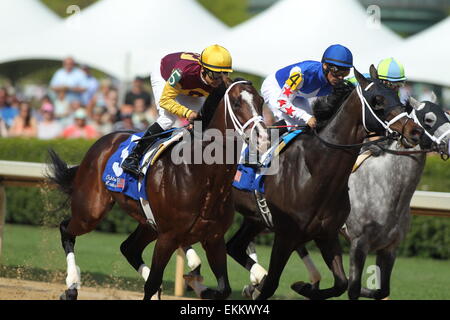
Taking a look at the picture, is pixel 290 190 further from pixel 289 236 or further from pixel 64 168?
pixel 64 168

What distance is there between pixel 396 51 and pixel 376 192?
5.62 m

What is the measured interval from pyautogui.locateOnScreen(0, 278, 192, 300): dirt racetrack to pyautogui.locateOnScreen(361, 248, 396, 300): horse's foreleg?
1.59 m

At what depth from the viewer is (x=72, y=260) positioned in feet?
21.6

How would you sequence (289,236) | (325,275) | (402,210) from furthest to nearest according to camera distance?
1. (325,275)
2. (402,210)
3. (289,236)

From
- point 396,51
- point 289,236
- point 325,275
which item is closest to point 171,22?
point 396,51

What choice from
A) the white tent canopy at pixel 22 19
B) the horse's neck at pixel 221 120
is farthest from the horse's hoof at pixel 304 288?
the white tent canopy at pixel 22 19

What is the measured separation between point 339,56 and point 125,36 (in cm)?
793

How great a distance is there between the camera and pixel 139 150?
20.5ft

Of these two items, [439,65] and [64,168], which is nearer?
[64,168]

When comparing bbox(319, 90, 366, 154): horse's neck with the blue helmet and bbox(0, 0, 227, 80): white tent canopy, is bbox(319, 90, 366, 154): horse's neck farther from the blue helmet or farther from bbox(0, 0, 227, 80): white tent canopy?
bbox(0, 0, 227, 80): white tent canopy

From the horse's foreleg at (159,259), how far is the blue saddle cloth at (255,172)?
847 mm

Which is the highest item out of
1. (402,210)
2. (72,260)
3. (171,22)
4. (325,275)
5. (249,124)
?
(171,22)

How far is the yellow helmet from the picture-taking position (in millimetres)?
5398

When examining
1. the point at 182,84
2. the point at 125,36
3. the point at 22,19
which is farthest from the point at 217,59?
the point at 22,19
